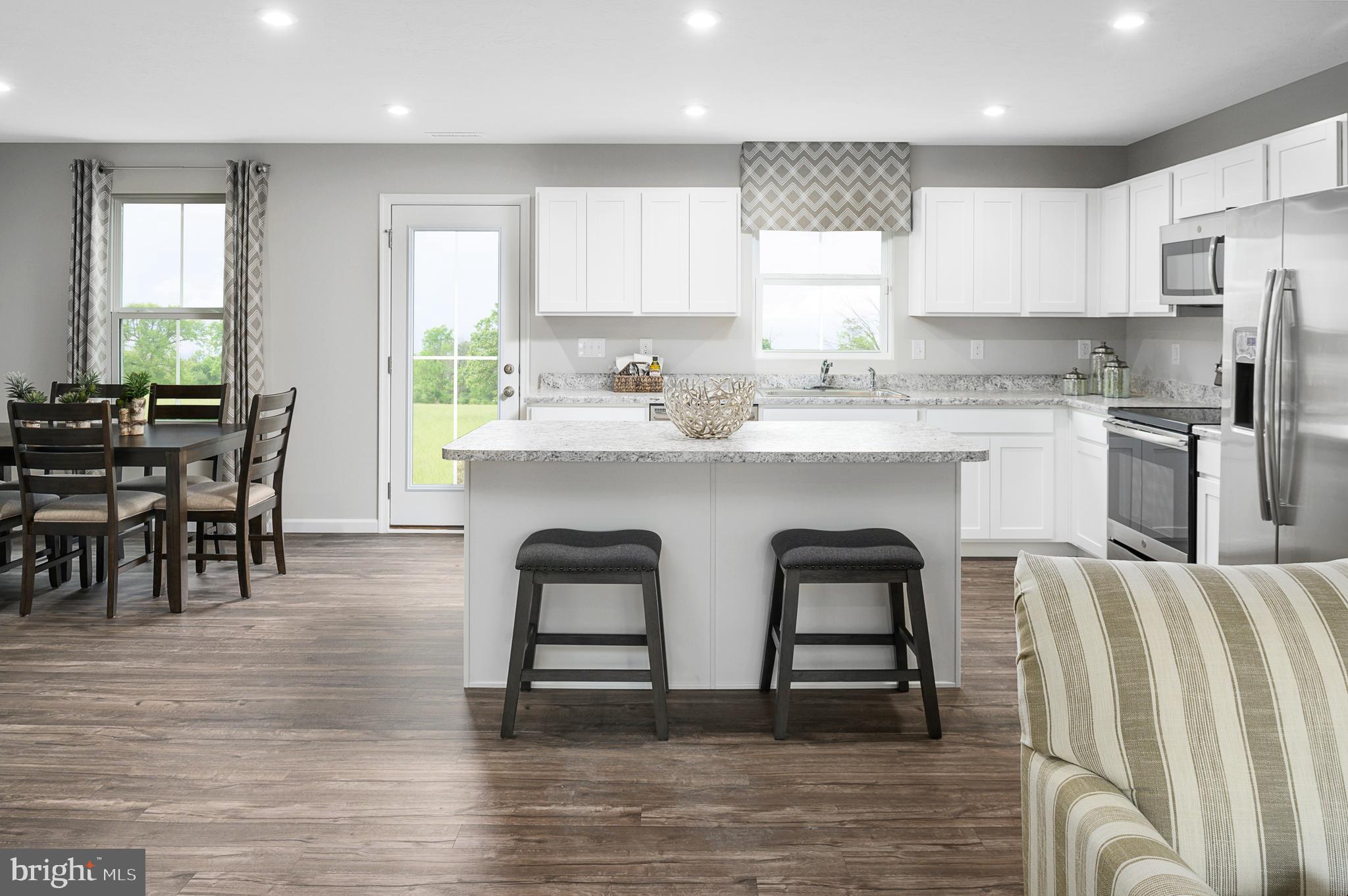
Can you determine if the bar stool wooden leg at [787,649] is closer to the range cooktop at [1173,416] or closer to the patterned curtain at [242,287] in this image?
the range cooktop at [1173,416]

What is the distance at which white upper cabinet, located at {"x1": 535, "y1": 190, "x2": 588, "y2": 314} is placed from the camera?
5547 mm

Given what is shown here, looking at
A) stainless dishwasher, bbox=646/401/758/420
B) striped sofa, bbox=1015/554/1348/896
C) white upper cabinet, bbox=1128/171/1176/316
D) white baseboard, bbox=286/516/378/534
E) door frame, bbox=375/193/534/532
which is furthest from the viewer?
white baseboard, bbox=286/516/378/534

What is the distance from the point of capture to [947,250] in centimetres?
557

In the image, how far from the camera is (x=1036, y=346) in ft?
19.5

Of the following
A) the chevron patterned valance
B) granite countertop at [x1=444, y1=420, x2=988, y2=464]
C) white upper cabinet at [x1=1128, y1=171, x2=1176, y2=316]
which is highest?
the chevron patterned valance

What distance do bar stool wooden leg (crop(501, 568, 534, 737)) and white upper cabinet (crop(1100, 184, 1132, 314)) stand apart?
3.94 m

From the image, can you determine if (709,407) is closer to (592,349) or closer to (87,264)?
(592,349)

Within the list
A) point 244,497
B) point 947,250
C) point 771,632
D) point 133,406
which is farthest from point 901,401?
point 133,406

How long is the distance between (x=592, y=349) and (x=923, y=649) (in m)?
3.53

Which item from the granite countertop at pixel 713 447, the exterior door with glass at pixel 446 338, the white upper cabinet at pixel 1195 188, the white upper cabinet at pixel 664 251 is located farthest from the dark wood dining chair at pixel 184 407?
the white upper cabinet at pixel 1195 188

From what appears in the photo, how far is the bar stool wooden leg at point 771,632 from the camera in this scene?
124 inches

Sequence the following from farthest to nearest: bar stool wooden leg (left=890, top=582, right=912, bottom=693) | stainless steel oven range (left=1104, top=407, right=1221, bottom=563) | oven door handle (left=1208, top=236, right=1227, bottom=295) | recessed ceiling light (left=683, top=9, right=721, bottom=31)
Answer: stainless steel oven range (left=1104, top=407, right=1221, bottom=563) → oven door handle (left=1208, top=236, right=1227, bottom=295) → recessed ceiling light (left=683, top=9, right=721, bottom=31) → bar stool wooden leg (left=890, top=582, right=912, bottom=693)

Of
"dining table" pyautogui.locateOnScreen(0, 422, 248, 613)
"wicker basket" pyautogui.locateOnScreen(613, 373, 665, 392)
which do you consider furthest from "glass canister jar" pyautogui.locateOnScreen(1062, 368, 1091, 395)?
"dining table" pyautogui.locateOnScreen(0, 422, 248, 613)

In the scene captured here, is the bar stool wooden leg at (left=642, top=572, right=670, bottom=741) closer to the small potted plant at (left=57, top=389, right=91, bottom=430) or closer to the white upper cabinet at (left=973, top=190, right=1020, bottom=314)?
the small potted plant at (left=57, top=389, right=91, bottom=430)
